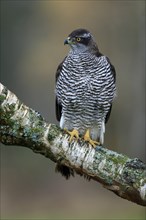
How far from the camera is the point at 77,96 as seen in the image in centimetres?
715

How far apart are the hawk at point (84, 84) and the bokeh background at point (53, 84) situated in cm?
600

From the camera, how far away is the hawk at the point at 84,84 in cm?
711

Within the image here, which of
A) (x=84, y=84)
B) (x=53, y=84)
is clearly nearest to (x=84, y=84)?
(x=84, y=84)

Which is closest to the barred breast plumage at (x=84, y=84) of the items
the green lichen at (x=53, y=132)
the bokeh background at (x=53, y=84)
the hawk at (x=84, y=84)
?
the hawk at (x=84, y=84)

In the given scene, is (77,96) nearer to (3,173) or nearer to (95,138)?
(95,138)

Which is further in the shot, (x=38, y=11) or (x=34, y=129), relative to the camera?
(x=38, y=11)

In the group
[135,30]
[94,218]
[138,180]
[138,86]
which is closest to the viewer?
[138,180]

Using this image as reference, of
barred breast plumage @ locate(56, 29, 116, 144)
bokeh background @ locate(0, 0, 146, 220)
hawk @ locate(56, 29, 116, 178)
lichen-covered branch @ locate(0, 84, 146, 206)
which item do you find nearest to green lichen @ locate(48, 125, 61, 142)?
lichen-covered branch @ locate(0, 84, 146, 206)

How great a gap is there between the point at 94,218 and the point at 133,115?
4.79 metres

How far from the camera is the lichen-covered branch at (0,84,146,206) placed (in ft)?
17.3

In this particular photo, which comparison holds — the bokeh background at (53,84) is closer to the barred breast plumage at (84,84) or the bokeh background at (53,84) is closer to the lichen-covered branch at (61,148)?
the barred breast plumage at (84,84)

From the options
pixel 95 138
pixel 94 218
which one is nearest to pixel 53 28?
pixel 94 218

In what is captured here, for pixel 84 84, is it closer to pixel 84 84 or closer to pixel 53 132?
pixel 84 84

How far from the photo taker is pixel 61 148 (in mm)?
5465
